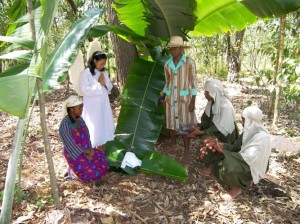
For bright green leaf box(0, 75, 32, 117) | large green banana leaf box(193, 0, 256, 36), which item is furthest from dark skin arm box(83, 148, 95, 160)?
large green banana leaf box(193, 0, 256, 36)

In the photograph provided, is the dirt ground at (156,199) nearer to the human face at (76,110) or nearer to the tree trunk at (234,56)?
the human face at (76,110)

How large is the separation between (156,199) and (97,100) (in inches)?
62.8

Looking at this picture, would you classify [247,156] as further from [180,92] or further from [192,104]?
[180,92]

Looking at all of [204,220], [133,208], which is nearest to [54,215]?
[133,208]

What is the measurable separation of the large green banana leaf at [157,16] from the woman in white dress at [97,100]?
2.23ft

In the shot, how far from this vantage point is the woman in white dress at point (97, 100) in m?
4.18

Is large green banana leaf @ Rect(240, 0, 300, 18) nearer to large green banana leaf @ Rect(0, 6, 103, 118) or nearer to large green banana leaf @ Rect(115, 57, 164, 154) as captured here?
large green banana leaf @ Rect(115, 57, 164, 154)

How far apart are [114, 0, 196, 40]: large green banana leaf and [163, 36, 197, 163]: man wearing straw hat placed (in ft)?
1.33

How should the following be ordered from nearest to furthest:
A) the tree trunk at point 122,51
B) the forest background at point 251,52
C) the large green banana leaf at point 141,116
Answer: the large green banana leaf at point 141,116
the forest background at point 251,52
the tree trunk at point 122,51

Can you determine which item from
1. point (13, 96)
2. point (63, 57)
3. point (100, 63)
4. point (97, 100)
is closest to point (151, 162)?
point (97, 100)

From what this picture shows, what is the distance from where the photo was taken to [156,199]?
3672 millimetres

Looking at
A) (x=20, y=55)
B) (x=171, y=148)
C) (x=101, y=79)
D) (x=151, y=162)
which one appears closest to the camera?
(x=20, y=55)

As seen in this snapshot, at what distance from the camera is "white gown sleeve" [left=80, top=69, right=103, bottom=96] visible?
13.7 feet

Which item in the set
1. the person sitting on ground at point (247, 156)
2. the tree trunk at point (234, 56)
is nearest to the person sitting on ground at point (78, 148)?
the person sitting on ground at point (247, 156)
